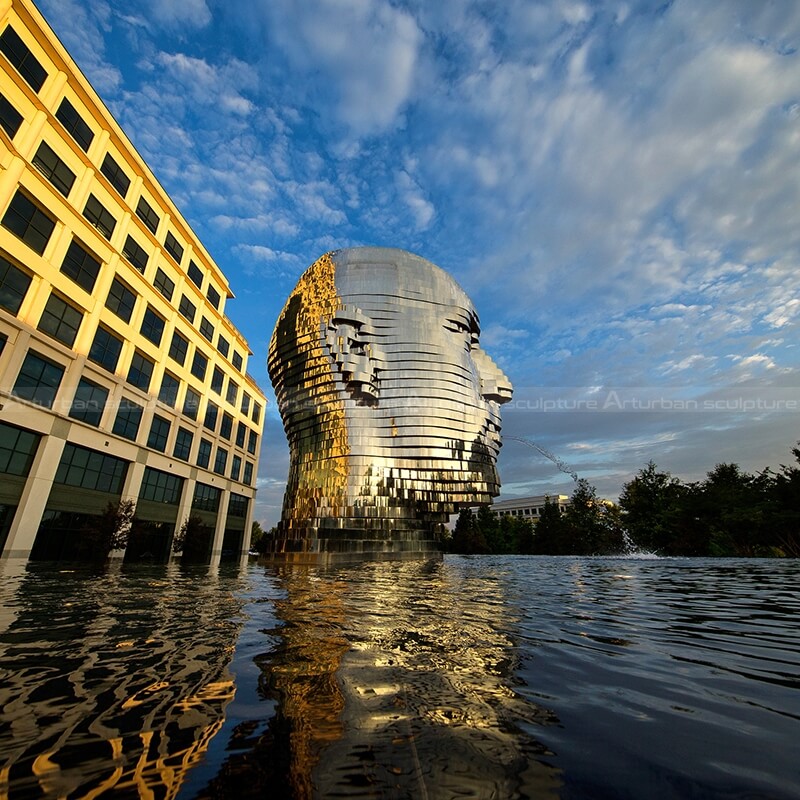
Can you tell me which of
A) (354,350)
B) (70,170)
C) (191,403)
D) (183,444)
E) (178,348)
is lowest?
(183,444)

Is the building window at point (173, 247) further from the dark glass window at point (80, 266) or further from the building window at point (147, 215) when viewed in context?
the dark glass window at point (80, 266)

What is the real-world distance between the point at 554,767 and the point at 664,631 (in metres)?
3.62

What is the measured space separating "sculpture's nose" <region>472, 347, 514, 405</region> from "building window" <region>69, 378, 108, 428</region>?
23.5 m

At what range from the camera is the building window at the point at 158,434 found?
2880cm

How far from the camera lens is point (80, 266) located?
76.2ft

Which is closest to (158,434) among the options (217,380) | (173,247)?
(217,380)

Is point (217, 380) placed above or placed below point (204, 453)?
above

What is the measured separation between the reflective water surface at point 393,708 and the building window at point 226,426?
36.9m

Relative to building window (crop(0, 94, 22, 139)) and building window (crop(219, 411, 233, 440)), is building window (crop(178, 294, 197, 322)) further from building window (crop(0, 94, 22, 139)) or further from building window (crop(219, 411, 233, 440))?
building window (crop(0, 94, 22, 139))

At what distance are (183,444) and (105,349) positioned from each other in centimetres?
1024

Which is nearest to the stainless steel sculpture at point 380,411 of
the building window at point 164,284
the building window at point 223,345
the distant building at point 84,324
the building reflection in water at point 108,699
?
the distant building at point 84,324

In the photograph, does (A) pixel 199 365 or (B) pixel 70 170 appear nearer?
(B) pixel 70 170

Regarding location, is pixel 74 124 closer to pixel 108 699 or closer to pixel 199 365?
pixel 199 365

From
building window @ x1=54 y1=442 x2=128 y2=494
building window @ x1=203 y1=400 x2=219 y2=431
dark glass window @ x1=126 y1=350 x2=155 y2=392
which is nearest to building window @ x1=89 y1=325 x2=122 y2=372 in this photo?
dark glass window @ x1=126 y1=350 x2=155 y2=392
